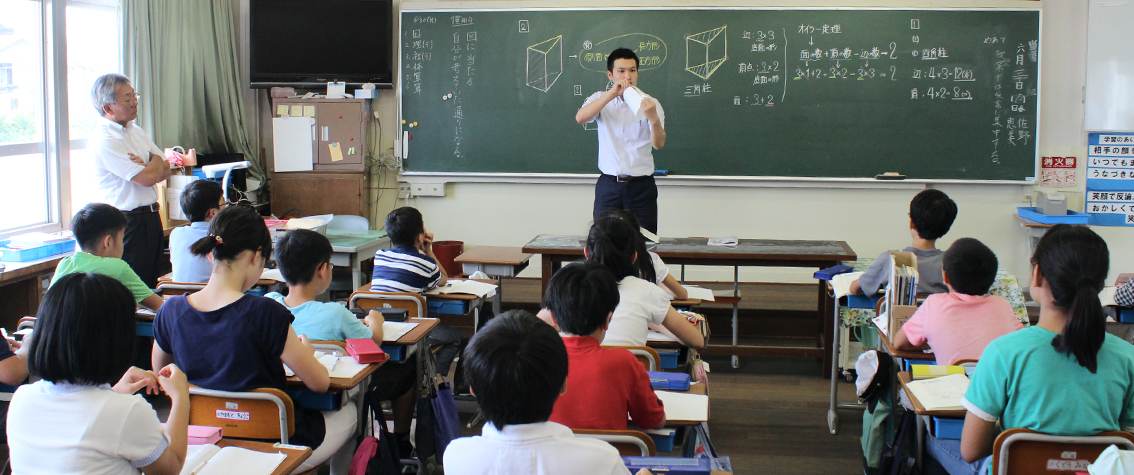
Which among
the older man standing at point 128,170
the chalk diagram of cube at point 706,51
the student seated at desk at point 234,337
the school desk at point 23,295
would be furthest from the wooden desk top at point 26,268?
the chalk diagram of cube at point 706,51

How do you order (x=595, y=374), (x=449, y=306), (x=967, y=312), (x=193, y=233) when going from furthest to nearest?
(x=193, y=233)
(x=449, y=306)
(x=967, y=312)
(x=595, y=374)

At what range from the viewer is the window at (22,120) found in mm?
4430

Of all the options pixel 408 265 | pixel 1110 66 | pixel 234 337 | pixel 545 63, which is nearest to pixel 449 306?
pixel 408 265

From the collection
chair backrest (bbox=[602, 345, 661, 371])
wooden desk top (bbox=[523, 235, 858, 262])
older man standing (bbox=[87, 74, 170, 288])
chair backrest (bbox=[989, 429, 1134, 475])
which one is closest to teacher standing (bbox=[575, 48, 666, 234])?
wooden desk top (bbox=[523, 235, 858, 262])

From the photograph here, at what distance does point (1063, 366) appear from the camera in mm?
1765

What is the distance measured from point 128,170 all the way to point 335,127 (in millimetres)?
2075

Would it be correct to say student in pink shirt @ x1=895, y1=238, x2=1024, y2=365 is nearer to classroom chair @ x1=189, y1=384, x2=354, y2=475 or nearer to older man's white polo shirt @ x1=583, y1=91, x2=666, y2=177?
classroom chair @ x1=189, y1=384, x2=354, y2=475

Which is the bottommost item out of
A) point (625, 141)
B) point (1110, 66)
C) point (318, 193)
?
point (318, 193)

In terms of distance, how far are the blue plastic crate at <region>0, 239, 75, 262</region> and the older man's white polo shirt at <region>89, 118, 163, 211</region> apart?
0.33m

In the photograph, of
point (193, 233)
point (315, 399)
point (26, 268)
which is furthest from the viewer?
point (26, 268)

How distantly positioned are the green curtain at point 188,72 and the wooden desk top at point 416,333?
11.0ft

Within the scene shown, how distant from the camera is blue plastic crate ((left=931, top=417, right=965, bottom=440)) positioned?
79.4 inches

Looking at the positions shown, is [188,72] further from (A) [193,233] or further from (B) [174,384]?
(B) [174,384]

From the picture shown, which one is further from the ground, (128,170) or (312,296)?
(128,170)
